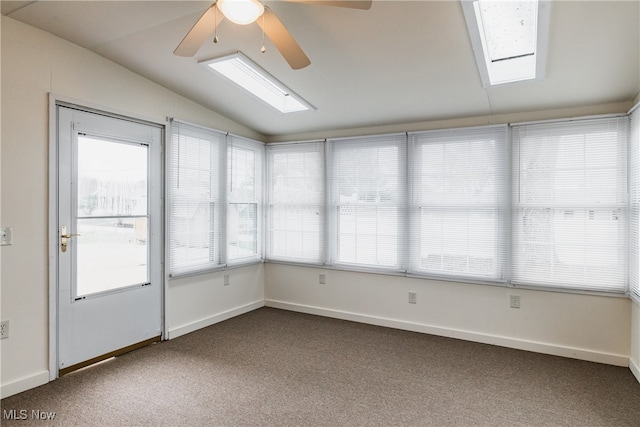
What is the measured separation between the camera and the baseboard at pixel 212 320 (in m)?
3.81

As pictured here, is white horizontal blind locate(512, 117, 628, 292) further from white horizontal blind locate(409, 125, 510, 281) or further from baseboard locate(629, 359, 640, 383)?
baseboard locate(629, 359, 640, 383)

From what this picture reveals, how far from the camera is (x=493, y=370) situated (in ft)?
10.1

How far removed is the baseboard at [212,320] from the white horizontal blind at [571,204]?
3090 millimetres

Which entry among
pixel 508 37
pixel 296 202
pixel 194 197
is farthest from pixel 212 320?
pixel 508 37

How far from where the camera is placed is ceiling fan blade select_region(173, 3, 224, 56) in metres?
1.92

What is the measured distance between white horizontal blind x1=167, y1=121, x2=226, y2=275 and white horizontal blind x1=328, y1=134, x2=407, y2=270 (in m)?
1.36

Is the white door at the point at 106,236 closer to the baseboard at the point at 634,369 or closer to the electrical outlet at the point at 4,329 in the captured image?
the electrical outlet at the point at 4,329

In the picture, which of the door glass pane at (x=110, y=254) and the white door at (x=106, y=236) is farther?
the door glass pane at (x=110, y=254)

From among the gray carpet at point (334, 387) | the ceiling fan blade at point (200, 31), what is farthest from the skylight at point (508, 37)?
the gray carpet at point (334, 387)

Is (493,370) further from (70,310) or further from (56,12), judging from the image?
(56,12)

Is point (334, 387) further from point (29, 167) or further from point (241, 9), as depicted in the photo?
point (29, 167)

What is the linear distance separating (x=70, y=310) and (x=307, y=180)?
2.81 metres

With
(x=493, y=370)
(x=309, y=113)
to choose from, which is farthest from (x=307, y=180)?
(x=493, y=370)

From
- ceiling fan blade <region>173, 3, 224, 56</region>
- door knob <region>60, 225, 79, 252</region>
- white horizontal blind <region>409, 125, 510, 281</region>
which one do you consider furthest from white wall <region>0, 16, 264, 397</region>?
white horizontal blind <region>409, 125, 510, 281</region>
